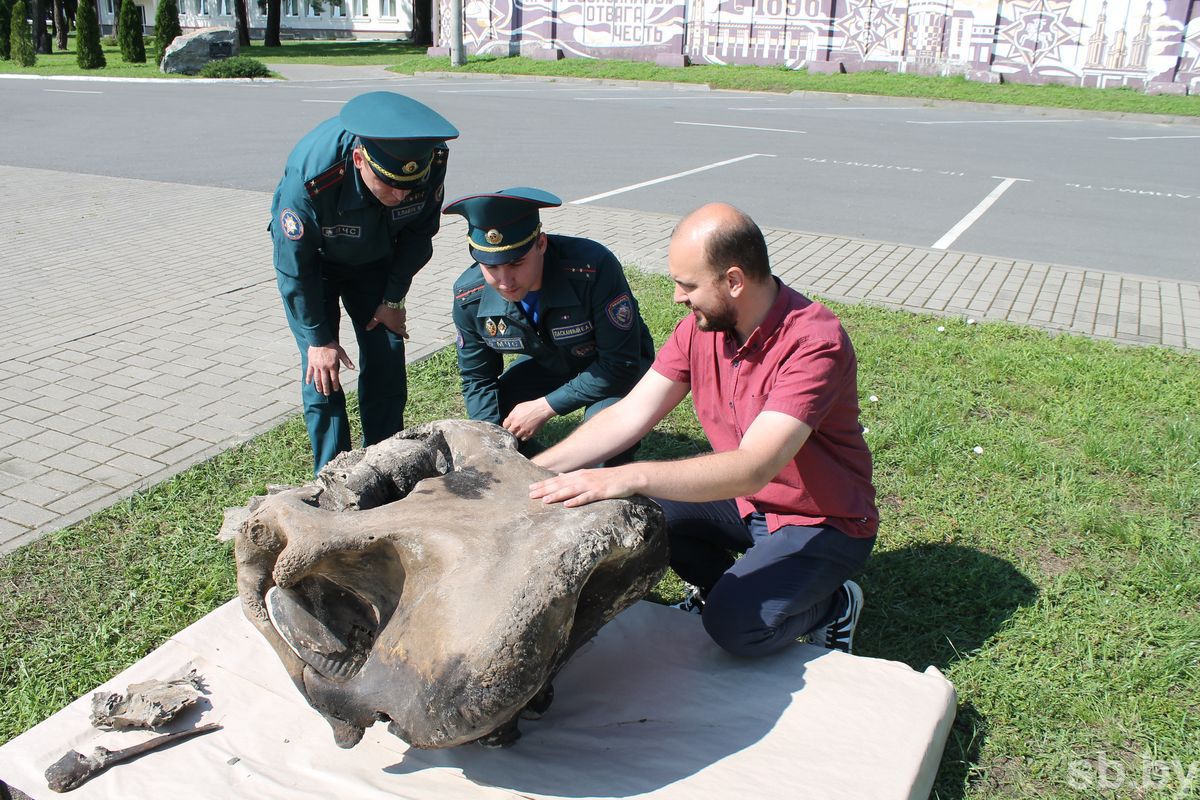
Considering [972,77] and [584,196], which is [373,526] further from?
[972,77]

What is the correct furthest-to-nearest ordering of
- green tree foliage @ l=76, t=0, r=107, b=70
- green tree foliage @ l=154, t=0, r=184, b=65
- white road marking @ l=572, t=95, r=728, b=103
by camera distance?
green tree foliage @ l=154, t=0, r=184, b=65
green tree foliage @ l=76, t=0, r=107, b=70
white road marking @ l=572, t=95, r=728, b=103

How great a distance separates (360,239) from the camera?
3906mm

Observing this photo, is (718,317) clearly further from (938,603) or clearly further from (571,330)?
(938,603)

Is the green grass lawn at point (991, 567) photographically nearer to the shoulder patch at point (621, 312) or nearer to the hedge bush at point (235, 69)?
the shoulder patch at point (621, 312)

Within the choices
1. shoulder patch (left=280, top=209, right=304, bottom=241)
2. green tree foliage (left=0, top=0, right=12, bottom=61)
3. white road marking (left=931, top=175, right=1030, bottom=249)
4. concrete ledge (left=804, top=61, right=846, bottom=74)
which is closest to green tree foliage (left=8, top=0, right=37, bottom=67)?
green tree foliage (left=0, top=0, right=12, bottom=61)

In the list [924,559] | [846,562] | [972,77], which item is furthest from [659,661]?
[972,77]

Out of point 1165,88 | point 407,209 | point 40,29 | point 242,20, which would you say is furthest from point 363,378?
point 40,29

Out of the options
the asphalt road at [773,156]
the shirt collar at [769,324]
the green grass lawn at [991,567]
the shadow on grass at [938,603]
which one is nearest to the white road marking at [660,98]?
the asphalt road at [773,156]

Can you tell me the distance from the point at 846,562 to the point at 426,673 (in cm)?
136

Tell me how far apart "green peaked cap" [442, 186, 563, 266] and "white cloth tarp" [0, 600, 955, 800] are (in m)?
1.43

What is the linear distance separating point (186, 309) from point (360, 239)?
3.38 meters

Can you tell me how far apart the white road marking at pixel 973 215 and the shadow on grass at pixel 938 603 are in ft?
17.4

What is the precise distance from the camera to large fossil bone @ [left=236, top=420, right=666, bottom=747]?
7.47 ft

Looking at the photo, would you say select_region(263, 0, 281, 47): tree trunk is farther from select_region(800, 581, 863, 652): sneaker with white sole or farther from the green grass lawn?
select_region(800, 581, 863, 652): sneaker with white sole
